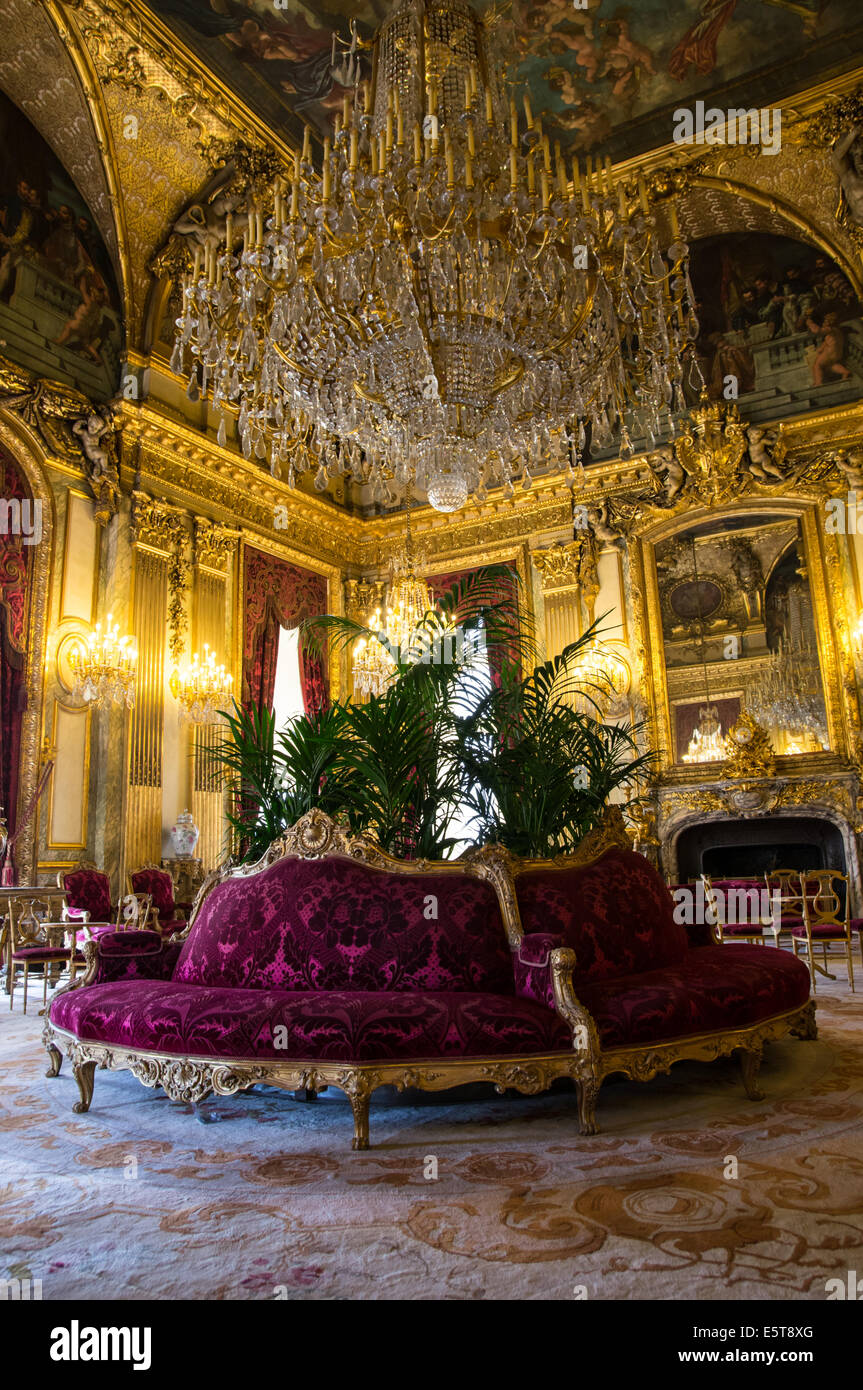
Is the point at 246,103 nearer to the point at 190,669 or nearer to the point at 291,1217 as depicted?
the point at 190,669

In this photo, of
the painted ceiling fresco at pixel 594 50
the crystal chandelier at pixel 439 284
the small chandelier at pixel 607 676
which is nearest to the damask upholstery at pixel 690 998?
the crystal chandelier at pixel 439 284

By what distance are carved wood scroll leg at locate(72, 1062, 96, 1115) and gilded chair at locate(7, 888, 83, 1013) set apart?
1810mm

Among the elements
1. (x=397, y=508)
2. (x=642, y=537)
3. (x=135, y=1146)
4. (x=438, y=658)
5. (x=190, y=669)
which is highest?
(x=397, y=508)

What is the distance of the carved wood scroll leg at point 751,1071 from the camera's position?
3039 millimetres

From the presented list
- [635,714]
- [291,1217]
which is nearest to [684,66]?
[635,714]

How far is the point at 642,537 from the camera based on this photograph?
9773mm

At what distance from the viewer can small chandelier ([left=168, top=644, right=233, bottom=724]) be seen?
8.52 meters

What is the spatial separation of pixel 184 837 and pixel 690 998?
6.23 metres

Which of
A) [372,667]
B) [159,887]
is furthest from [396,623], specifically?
[159,887]

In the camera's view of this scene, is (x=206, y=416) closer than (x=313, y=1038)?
No

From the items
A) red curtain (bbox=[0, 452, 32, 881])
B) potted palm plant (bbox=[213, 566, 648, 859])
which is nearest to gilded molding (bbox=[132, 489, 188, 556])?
red curtain (bbox=[0, 452, 32, 881])

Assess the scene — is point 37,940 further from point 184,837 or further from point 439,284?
point 439,284
